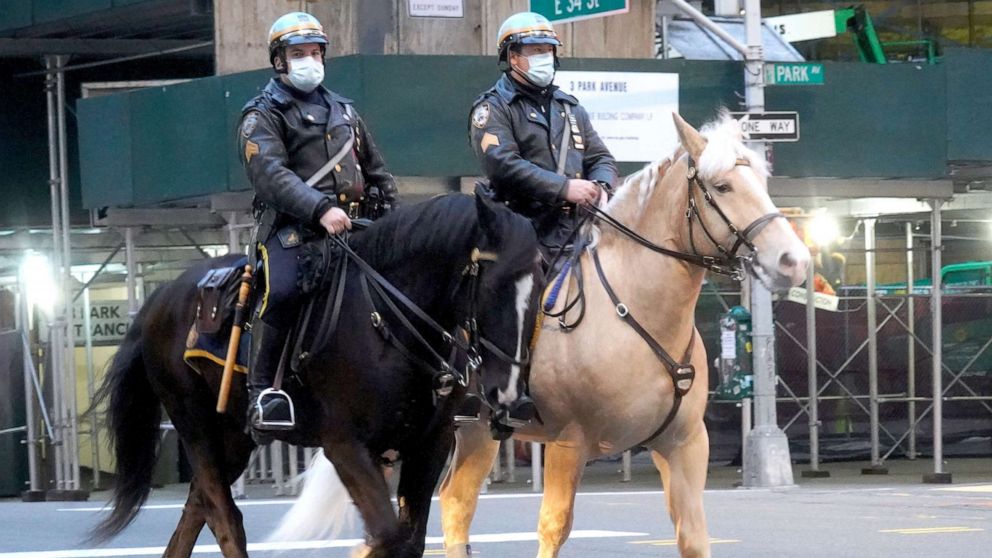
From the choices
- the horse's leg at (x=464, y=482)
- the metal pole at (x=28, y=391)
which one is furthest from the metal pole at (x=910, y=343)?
the horse's leg at (x=464, y=482)

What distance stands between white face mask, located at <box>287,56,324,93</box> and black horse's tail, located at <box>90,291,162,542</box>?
6.29 ft

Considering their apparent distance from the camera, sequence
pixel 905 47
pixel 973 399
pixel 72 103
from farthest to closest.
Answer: pixel 905 47, pixel 72 103, pixel 973 399

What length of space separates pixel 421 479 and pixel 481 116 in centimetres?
222

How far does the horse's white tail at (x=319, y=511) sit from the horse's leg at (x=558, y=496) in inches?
46.3

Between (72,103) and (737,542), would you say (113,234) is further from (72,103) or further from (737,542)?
(737,542)

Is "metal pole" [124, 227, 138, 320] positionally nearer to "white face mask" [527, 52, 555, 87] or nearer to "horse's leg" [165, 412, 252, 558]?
"horse's leg" [165, 412, 252, 558]

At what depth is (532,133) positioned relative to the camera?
8.84 meters

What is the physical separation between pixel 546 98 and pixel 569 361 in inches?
64.4

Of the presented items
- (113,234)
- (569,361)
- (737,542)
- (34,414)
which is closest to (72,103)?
(113,234)

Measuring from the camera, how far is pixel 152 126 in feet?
61.9

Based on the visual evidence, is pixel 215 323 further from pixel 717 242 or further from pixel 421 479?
pixel 717 242

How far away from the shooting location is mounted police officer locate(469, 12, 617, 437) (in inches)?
335

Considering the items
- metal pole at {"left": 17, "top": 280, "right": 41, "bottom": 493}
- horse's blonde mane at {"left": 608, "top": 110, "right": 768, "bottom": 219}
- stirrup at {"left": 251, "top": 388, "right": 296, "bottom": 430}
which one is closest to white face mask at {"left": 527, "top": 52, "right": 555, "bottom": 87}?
horse's blonde mane at {"left": 608, "top": 110, "right": 768, "bottom": 219}

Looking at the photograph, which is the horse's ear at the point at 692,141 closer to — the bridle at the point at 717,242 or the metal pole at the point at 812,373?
the bridle at the point at 717,242
